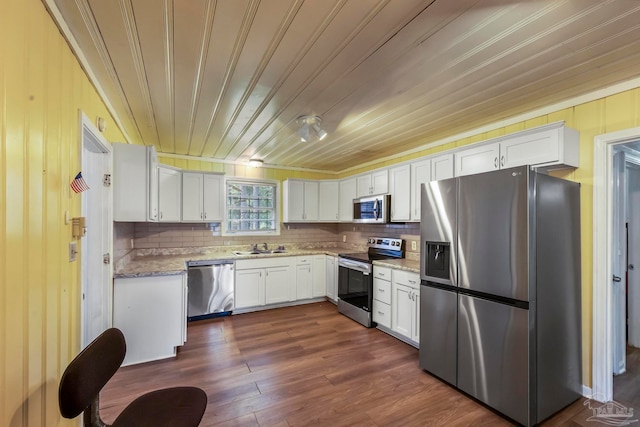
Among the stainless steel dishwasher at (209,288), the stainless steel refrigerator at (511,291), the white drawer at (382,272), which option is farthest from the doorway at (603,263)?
the stainless steel dishwasher at (209,288)

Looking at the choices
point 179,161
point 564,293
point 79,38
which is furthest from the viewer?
point 179,161

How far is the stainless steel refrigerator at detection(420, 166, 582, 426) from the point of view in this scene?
192 cm

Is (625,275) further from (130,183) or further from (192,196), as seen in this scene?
(192,196)

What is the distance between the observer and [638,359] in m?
2.87

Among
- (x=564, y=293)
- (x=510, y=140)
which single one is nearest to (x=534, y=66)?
(x=510, y=140)

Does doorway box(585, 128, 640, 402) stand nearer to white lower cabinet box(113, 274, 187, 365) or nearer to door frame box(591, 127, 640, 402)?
door frame box(591, 127, 640, 402)

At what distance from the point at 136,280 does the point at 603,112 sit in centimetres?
435

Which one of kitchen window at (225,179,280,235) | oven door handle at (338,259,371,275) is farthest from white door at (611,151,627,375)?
kitchen window at (225,179,280,235)

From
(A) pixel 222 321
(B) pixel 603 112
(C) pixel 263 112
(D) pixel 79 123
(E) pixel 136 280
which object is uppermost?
(C) pixel 263 112

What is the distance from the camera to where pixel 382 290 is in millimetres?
3541

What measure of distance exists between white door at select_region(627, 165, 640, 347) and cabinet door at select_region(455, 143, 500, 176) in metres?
1.87

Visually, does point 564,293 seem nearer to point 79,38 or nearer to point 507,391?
point 507,391

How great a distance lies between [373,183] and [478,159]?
5.46 ft

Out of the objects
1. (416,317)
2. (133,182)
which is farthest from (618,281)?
(133,182)
